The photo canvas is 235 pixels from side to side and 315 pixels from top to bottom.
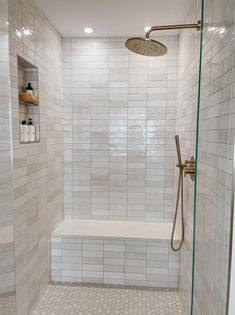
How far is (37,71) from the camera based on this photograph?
7.06ft

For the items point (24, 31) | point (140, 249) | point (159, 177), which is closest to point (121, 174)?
point (159, 177)

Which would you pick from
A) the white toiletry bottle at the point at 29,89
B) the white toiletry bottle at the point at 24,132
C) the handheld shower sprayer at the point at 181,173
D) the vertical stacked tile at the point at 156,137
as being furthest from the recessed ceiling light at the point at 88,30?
the handheld shower sprayer at the point at 181,173

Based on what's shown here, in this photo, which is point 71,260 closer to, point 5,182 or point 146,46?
point 5,182

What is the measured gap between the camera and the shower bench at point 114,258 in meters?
2.47

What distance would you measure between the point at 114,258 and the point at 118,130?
54.8 inches

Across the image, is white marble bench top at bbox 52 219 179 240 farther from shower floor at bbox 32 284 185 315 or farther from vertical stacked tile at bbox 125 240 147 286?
shower floor at bbox 32 284 185 315

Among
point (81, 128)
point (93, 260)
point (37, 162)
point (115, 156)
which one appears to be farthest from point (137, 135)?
point (93, 260)

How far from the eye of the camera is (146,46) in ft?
5.94

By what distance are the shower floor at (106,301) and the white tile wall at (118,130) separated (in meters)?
0.78

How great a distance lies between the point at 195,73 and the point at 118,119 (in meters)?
1.14

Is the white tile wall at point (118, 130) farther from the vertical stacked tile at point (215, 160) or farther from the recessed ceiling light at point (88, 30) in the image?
the vertical stacked tile at point (215, 160)

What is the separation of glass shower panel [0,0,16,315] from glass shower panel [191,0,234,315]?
1164mm

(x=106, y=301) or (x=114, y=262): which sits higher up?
(x=114, y=262)

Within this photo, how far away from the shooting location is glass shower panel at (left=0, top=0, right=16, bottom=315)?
59.3 inches
